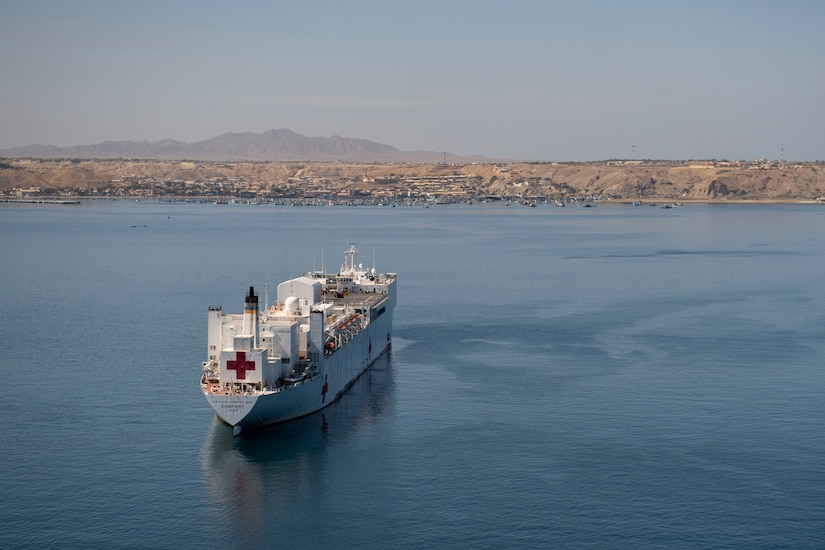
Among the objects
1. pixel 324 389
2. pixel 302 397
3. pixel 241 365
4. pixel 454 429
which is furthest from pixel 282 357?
pixel 454 429

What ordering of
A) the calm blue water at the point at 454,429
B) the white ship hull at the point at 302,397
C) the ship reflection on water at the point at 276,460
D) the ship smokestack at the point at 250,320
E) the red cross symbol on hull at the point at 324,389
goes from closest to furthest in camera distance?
the calm blue water at the point at 454,429 < the ship reflection on water at the point at 276,460 < the white ship hull at the point at 302,397 < the ship smokestack at the point at 250,320 < the red cross symbol on hull at the point at 324,389

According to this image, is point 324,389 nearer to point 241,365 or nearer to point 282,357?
point 282,357

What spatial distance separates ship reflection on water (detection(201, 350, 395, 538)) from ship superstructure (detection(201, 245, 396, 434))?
2.23ft

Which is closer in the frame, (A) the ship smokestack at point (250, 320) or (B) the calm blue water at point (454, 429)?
(B) the calm blue water at point (454, 429)

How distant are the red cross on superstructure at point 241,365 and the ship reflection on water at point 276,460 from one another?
2239 millimetres

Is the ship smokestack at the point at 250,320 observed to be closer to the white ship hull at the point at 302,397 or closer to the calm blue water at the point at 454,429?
the white ship hull at the point at 302,397

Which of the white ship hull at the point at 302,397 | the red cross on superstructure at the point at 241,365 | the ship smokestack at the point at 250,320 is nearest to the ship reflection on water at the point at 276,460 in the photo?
the white ship hull at the point at 302,397

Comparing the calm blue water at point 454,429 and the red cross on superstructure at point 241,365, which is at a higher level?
the red cross on superstructure at point 241,365

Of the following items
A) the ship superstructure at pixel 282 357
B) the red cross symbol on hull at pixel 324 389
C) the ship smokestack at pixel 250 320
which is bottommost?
the red cross symbol on hull at pixel 324 389

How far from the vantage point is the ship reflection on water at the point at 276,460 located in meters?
28.7

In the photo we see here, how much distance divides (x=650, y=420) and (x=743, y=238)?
10505cm

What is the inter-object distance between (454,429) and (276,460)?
6.53 m

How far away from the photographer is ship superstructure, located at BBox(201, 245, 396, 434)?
34.3 metres

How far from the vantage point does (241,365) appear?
34.3 metres
